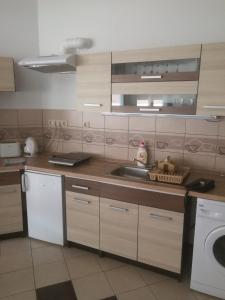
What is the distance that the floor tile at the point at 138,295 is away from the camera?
1.78m

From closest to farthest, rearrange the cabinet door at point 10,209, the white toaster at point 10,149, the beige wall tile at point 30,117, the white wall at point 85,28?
the white wall at point 85,28
the cabinet door at point 10,209
the white toaster at point 10,149
the beige wall tile at point 30,117

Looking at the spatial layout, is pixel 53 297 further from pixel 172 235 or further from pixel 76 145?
pixel 76 145

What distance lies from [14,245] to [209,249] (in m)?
1.77

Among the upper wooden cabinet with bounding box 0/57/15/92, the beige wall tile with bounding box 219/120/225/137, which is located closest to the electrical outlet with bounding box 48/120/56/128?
the upper wooden cabinet with bounding box 0/57/15/92

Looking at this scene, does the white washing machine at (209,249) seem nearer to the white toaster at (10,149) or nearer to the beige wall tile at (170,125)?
the beige wall tile at (170,125)

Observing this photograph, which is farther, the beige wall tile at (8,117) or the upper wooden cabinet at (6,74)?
the beige wall tile at (8,117)

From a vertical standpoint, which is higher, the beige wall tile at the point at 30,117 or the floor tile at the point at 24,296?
the beige wall tile at the point at 30,117

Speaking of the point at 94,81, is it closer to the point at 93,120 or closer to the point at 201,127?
the point at 93,120

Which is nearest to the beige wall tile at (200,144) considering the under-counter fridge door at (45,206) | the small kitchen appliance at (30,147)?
the under-counter fridge door at (45,206)

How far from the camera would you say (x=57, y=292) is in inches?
71.9

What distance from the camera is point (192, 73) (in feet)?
5.80

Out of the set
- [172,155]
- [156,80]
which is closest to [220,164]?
[172,155]

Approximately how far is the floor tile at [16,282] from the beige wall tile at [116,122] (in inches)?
58.3

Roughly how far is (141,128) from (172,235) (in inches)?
39.8
